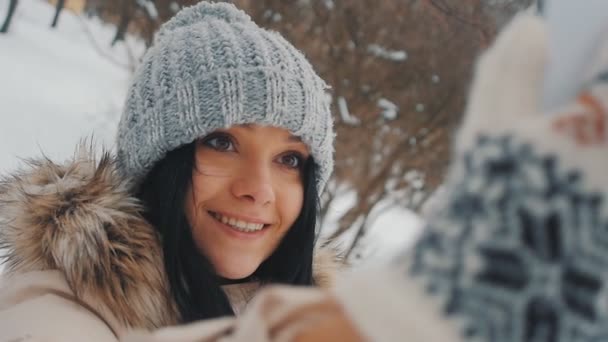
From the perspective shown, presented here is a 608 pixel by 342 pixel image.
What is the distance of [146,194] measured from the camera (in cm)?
105

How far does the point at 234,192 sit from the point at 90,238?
0.24 metres

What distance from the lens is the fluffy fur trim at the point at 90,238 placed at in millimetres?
860

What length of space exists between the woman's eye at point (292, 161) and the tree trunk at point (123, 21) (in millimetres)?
2507

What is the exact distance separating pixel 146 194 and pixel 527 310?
869 mm

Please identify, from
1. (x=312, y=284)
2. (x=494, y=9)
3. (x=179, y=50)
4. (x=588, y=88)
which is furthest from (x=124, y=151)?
(x=494, y=9)

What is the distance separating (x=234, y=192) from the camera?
0.97 metres

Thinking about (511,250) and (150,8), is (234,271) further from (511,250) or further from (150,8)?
(150,8)

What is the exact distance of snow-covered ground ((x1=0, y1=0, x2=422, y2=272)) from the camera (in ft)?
10.2

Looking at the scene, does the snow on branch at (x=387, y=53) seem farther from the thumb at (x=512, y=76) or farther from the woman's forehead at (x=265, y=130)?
the thumb at (x=512, y=76)

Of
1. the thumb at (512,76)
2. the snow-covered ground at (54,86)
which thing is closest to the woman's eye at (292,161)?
the thumb at (512,76)

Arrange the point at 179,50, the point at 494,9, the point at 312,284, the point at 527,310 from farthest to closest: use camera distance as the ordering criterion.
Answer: the point at 494,9
the point at 312,284
the point at 179,50
the point at 527,310

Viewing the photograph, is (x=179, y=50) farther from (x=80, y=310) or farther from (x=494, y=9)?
(x=494, y=9)

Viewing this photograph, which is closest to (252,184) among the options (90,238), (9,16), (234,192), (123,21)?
(234,192)

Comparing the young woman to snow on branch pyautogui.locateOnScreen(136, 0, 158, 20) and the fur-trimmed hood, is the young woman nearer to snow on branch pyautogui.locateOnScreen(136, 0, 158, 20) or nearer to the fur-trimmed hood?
the fur-trimmed hood
